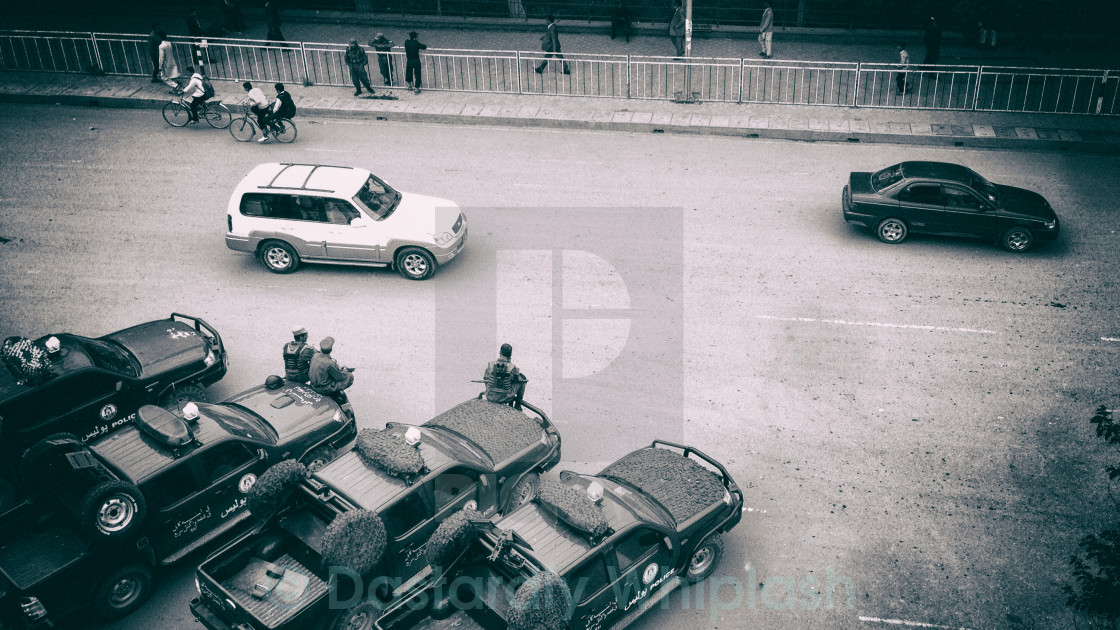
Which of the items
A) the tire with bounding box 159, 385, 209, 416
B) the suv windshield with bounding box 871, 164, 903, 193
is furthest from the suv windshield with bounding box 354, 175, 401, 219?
the suv windshield with bounding box 871, 164, 903, 193

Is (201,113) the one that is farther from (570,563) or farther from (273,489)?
(570,563)

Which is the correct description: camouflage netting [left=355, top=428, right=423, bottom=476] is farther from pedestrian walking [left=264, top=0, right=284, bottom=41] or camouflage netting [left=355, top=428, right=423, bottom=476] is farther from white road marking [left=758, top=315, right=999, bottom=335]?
pedestrian walking [left=264, top=0, right=284, bottom=41]

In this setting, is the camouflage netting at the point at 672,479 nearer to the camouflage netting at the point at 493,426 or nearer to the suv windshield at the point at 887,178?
the camouflage netting at the point at 493,426

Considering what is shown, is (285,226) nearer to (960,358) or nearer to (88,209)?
(88,209)

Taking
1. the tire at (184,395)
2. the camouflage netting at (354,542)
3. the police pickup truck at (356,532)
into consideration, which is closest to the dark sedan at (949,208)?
the police pickup truck at (356,532)

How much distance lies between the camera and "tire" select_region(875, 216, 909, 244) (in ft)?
50.3

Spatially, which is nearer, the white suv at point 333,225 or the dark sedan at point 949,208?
the white suv at point 333,225

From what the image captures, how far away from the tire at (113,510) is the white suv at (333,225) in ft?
21.3

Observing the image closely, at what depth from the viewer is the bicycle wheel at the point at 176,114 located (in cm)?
2047

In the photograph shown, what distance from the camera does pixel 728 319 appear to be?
1363 cm

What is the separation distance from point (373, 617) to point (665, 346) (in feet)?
20.7

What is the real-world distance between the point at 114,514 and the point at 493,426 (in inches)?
164

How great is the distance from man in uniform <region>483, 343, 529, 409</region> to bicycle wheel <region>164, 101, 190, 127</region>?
45.9 ft

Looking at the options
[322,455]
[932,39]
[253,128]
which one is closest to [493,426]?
[322,455]
